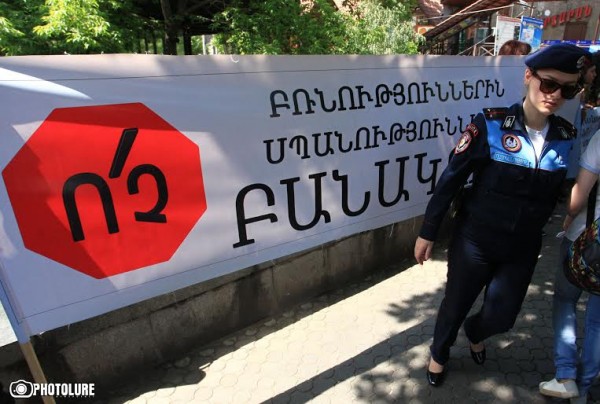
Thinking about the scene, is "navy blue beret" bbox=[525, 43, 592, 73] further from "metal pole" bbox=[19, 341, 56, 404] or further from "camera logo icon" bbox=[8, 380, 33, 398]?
"camera logo icon" bbox=[8, 380, 33, 398]

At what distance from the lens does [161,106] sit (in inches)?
74.8

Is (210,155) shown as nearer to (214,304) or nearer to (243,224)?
(243,224)

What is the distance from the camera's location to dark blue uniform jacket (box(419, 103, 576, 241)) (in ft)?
6.20

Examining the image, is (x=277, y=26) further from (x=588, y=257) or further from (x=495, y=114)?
(x=588, y=257)

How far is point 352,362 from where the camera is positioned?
2.65 metres

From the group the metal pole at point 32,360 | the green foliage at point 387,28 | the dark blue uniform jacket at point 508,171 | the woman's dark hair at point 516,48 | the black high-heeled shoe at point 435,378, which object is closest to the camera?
the metal pole at point 32,360

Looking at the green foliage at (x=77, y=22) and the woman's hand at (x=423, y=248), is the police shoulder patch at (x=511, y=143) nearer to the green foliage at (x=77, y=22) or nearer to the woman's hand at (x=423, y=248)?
the woman's hand at (x=423, y=248)

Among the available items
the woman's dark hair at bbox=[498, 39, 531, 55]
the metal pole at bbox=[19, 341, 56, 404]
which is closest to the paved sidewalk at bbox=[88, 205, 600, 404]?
the metal pole at bbox=[19, 341, 56, 404]

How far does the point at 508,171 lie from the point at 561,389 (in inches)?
51.3

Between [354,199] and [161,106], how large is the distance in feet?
4.53

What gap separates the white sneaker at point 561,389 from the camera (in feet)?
7.11

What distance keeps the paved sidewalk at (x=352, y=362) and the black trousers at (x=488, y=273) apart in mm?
419

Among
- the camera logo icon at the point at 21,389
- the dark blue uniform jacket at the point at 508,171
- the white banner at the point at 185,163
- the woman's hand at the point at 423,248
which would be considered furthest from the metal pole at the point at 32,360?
the dark blue uniform jacket at the point at 508,171

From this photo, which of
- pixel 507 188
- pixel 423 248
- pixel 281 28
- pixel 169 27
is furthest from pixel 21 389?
pixel 281 28
